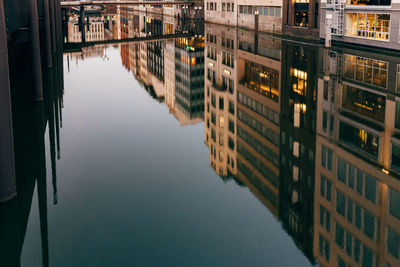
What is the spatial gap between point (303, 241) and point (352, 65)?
114 ft

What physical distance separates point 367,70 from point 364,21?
21780mm

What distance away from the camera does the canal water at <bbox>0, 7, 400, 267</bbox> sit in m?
12.3

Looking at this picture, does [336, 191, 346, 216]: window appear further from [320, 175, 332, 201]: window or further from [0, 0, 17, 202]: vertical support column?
[0, 0, 17, 202]: vertical support column

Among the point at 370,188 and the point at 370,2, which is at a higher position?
the point at 370,2

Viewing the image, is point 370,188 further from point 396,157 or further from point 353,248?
Result: point 353,248

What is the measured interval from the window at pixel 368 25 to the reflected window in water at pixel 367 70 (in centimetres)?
899

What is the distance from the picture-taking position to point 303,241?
1304 centimetres

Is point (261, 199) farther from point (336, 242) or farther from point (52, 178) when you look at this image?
point (52, 178)

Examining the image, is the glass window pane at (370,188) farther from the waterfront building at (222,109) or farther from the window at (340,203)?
the waterfront building at (222,109)

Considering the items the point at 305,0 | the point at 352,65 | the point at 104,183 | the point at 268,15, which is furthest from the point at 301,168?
the point at 268,15

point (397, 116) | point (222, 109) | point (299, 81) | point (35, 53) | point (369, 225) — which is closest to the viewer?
point (369, 225)

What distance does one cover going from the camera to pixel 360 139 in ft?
75.0

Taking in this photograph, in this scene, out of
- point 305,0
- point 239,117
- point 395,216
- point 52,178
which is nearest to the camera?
point 395,216

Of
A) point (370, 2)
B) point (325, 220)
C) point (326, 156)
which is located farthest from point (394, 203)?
point (370, 2)
